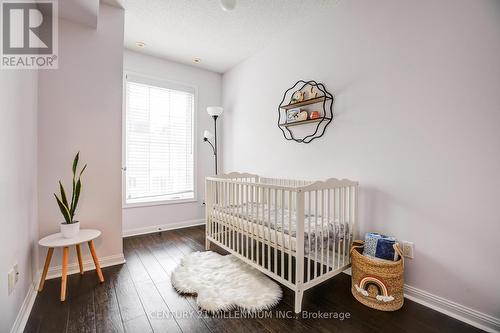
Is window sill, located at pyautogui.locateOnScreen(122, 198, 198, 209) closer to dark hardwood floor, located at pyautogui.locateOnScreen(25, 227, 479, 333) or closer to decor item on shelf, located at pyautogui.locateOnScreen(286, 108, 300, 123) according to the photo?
dark hardwood floor, located at pyautogui.locateOnScreen(25, 227, 479, 333)

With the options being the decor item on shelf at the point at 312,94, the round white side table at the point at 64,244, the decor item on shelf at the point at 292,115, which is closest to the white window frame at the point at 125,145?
the round white side table at the point at 64,244

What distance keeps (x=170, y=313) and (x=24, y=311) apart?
37.2 inches

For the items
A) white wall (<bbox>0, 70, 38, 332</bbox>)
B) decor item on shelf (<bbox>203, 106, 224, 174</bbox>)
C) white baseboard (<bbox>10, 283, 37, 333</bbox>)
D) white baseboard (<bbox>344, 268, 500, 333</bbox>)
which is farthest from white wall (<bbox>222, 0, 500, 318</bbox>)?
white baseboard (<bbox>10, 283, 37, 333</bbox>)

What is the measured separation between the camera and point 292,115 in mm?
2613

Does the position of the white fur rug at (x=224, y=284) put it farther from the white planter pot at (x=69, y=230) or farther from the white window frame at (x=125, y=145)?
the white window frame at (x=125, y=145)

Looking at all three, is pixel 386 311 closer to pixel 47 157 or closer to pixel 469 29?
pixel 469 29

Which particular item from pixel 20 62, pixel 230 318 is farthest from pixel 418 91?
pixel 20 62

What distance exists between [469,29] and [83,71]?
3.07 metres

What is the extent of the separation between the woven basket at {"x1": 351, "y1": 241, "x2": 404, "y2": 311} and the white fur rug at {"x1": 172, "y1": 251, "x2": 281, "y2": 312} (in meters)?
0.63

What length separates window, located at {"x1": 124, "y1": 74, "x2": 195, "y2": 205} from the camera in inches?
126

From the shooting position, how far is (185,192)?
3672 millimetres

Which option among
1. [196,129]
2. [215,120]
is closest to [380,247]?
[215,120]

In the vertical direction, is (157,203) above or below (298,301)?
above

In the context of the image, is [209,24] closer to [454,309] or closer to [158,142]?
[158,142]
